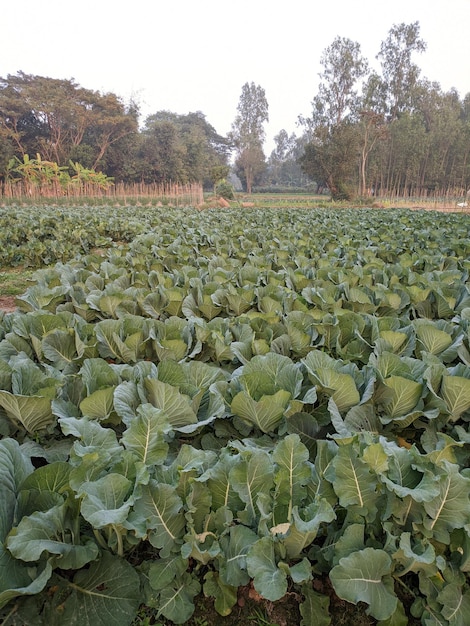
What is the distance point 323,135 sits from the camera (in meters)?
37.1

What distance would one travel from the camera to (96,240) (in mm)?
9719

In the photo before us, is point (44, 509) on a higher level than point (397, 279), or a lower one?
lower

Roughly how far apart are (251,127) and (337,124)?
30879 millimetres

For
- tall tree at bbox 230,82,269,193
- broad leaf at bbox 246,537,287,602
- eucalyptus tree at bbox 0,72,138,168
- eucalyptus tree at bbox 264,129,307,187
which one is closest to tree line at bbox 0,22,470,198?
eucalyptus tree at bbox 0,72,138,168

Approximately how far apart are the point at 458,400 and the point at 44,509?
161 centimetres

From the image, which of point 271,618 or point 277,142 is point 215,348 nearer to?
point 271,618

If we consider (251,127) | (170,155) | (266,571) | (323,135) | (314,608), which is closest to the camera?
(266,571)

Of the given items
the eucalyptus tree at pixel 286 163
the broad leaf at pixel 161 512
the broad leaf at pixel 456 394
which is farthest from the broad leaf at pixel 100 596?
the eucalyptus tree at pixel 286 163

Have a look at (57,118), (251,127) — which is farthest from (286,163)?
(57,118)

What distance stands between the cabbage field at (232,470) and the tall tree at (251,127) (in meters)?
64.8

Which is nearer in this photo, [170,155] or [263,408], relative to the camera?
[263,408]

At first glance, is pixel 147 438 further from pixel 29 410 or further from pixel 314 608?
pixel 314 608

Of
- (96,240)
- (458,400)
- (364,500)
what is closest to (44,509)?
(364,500)

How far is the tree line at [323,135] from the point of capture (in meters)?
36.7
